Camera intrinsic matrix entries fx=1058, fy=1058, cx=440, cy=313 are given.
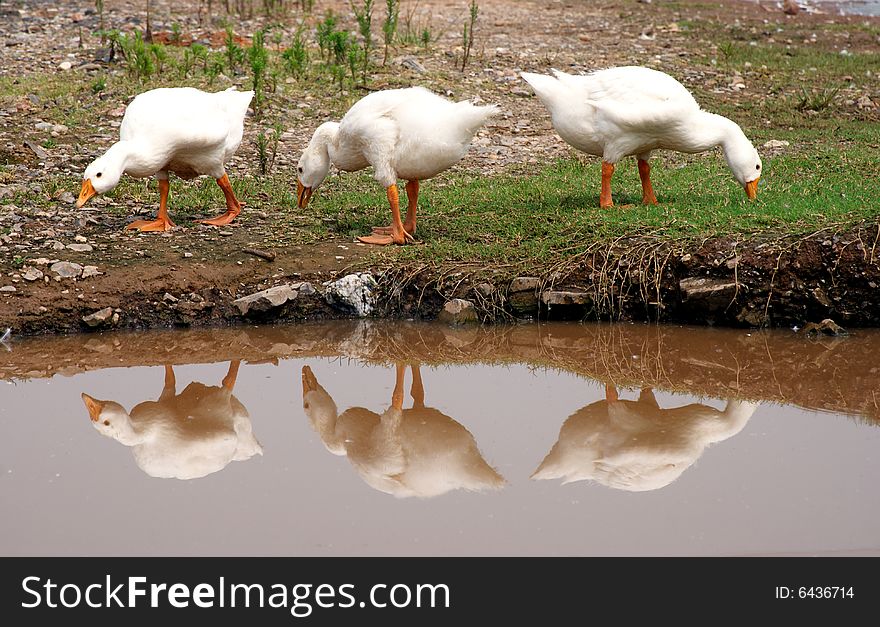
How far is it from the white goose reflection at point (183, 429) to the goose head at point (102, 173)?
1832 mm

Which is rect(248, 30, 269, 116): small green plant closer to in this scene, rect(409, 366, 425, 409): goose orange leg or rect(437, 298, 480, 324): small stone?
rect(437, 298, 480, 324): small stone

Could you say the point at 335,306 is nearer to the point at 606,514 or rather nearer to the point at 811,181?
the point at 606,514

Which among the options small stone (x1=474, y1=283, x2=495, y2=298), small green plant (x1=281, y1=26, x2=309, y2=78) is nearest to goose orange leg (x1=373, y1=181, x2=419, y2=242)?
small stone (x1=474, y1=283, x2=495, y2=298)

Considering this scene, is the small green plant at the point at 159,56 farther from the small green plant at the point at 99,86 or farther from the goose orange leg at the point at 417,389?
the goose orange leg at the point at 417,389

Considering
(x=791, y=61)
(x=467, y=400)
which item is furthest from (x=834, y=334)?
(x=791, y=61)

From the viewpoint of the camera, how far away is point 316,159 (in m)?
8.02

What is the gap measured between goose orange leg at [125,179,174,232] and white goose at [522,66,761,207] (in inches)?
113

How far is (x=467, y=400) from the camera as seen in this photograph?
5.72m

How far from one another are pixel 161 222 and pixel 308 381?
238cm

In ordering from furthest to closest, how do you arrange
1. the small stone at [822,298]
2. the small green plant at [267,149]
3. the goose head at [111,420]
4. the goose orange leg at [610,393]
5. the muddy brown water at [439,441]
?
the small green plant at [267,149]
the small stone at [822,298]
the goose orange leg at [610,393]
the goose head at [111,420]
the muddy brown water at [439,441]

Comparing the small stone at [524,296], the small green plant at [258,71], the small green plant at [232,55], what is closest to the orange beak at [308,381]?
the small stone at [524,296]

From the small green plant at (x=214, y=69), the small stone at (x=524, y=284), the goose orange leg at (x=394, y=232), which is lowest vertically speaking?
the small stone at (x=524, y=284)

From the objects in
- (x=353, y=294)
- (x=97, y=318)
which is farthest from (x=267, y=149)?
(x=97, y=318)

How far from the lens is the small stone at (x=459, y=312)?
22.7ft
